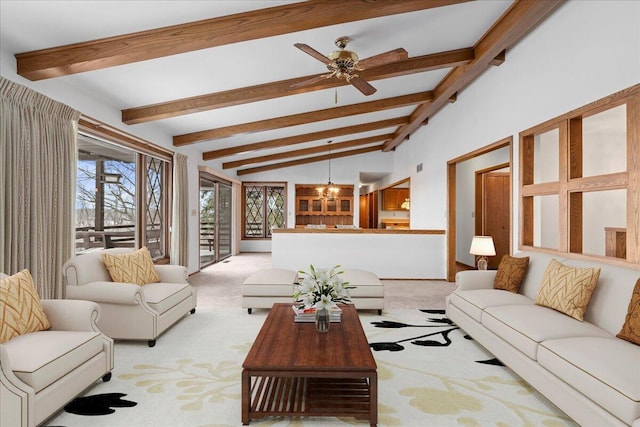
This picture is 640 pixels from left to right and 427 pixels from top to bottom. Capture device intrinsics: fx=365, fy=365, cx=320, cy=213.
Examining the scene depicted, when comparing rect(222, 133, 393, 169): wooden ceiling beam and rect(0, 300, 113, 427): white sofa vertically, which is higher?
rect(222, 133, 393, 169): wooden ceiling beam

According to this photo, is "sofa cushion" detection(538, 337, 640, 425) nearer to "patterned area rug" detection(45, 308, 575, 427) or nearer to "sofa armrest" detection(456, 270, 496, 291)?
"patterned area rug" detection(45, 308, 575, 427)

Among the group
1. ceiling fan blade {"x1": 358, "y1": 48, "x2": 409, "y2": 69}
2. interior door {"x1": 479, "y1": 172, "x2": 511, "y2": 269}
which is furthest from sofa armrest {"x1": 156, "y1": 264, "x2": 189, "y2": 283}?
interior door {"x1": 479, "y1": 172, "x2": 511, "y2": 269}

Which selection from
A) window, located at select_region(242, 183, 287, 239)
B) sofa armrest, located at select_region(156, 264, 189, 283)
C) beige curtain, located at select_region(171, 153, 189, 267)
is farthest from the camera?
window, located at select_region(242, 183, 287, 239)

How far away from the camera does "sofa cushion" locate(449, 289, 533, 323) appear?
311cm

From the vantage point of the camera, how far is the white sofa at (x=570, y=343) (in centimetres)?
175

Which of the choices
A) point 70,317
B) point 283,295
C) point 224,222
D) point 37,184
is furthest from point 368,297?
point 224,222

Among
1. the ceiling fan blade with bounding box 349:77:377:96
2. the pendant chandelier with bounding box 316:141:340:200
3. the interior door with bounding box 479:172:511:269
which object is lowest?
the interior door with bounding box 479:172:511:269

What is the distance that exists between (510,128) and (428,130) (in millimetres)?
3108

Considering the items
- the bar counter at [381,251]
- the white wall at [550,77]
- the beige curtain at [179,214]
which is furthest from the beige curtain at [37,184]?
the white wall at [550,77]

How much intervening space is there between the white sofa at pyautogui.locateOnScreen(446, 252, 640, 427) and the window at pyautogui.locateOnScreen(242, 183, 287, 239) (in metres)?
8.04

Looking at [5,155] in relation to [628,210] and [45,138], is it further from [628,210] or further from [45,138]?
[628,210]

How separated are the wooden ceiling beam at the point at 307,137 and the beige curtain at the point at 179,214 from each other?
47.5 inches

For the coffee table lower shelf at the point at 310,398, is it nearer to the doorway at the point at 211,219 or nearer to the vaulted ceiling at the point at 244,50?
the vaulted ceiling at the point at 244,50

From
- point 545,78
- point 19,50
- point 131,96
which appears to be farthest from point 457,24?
point 19,50
